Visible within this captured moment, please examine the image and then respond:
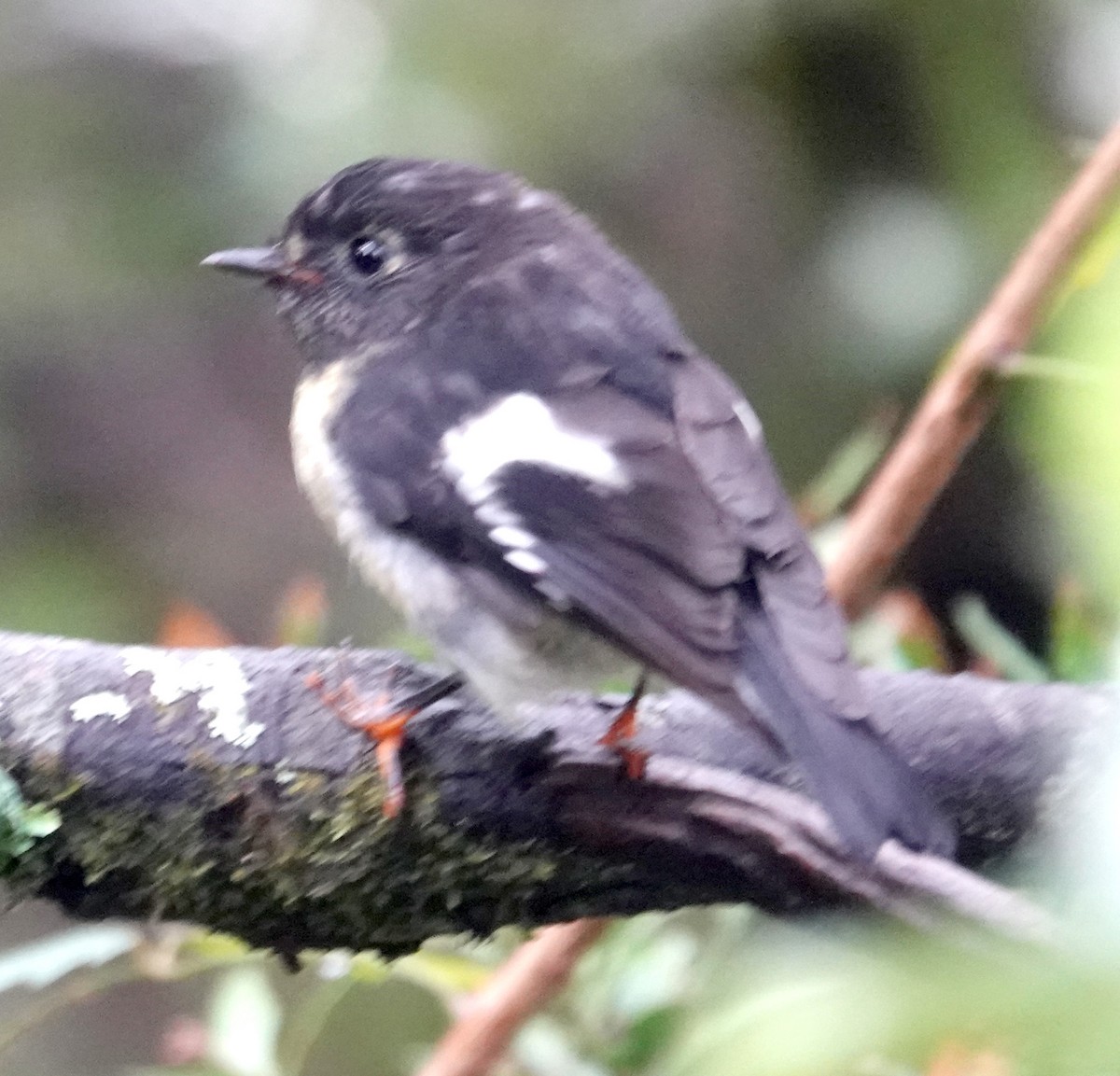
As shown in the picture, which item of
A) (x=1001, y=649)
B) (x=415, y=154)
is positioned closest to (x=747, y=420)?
(x=1001, y=649)

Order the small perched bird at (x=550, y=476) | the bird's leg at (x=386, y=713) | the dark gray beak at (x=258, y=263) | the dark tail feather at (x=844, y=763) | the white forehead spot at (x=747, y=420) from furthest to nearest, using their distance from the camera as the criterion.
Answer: the dark gray beak at (x=258, y=263) < the white forehead spot at (x=747, y=420) < the bird's leg at (x=386, y=713) < the small perched bird at (x=550, y=476) < the dark tail feather at (x=844, y=763)

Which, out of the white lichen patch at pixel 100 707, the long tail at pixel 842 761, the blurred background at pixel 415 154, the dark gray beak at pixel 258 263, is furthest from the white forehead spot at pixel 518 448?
the blurred background at pixel 415 154

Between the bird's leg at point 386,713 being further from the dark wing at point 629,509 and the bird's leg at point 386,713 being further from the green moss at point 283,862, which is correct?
the dark wing at point 629,509

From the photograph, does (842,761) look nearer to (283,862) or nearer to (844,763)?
(844,763)

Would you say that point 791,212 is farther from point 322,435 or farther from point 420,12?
point 322,435

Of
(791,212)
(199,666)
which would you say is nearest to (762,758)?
(199,666)

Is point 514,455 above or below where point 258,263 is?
below
